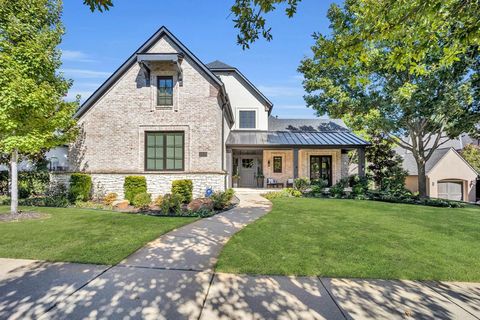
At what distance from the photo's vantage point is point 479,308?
3.30 metres

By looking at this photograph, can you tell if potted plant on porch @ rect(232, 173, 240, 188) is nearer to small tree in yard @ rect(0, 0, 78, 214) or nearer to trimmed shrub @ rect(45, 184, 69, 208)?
trimmed shrub @ rect(45, 184, 69, 208)

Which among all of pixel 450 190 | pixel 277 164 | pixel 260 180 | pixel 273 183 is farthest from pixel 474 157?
pixel 260 180

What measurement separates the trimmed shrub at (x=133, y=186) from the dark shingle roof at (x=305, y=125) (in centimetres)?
1222

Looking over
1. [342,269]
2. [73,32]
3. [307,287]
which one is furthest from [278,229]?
[73,32]

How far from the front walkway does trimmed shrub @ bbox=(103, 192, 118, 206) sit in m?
8.15

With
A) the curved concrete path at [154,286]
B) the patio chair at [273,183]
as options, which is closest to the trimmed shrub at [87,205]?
the curved concrete path at [154,286]

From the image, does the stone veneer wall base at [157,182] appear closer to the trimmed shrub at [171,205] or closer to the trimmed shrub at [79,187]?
the trimmed shrub at [79,187]

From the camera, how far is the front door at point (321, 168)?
823 inches

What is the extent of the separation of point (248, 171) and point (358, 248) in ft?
51.7

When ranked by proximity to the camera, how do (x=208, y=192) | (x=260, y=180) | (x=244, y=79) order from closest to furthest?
(x=208, y=192) → (x=244, y=79) → (x=260, y=180)

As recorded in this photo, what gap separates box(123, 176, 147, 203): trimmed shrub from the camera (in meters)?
12.8

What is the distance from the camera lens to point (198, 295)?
11.3 feet

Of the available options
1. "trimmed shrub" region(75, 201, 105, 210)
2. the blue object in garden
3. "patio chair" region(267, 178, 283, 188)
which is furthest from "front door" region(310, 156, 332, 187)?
"trimmed shrub" region(75, 201, 105, 210)

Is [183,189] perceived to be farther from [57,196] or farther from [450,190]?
[450,190]
